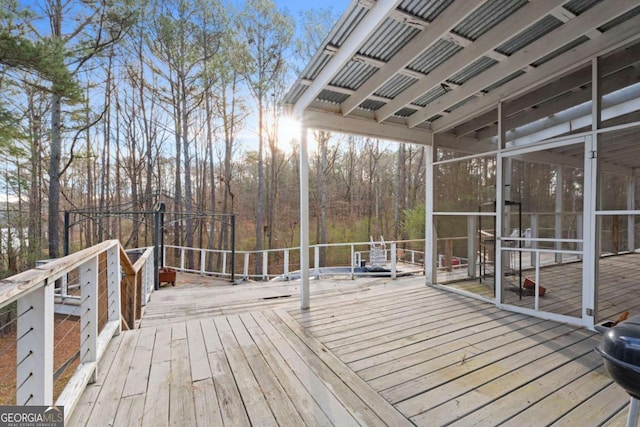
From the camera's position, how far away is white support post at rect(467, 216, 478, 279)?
4.14m

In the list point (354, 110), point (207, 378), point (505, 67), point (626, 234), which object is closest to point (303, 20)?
point (354, 110)

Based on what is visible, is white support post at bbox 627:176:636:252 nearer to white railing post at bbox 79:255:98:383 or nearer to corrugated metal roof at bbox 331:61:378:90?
corrugated metal roof at bbox 331:61:378:90

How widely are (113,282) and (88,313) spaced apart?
0.75 meters

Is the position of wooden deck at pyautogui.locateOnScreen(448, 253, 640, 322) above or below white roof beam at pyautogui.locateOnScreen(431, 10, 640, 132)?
below

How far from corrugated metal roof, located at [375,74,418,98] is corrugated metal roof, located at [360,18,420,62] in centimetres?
41

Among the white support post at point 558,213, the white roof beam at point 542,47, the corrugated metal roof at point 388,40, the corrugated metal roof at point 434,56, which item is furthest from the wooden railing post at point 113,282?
the white support post at point 558,213

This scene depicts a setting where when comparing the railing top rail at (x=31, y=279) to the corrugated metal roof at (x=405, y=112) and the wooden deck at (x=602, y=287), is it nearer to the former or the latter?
the corrugated metal roof at (x=405, y=112)

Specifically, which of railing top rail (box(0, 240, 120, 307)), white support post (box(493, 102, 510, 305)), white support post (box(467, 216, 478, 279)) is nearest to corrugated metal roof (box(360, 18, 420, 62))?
white support post (box(493, 102, 510, 305))

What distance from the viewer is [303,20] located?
11.8 metres

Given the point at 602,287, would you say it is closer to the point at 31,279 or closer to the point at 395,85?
the point at 395,85

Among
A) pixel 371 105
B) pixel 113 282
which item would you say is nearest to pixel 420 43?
pixel 371 105

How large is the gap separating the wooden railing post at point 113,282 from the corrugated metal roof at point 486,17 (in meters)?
3.80

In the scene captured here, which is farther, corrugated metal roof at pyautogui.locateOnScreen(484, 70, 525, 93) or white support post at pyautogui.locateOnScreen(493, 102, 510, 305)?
white support post at pyautogui.locateOnScreen(493, 102, 510, 305)

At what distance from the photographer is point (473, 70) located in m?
3.23
